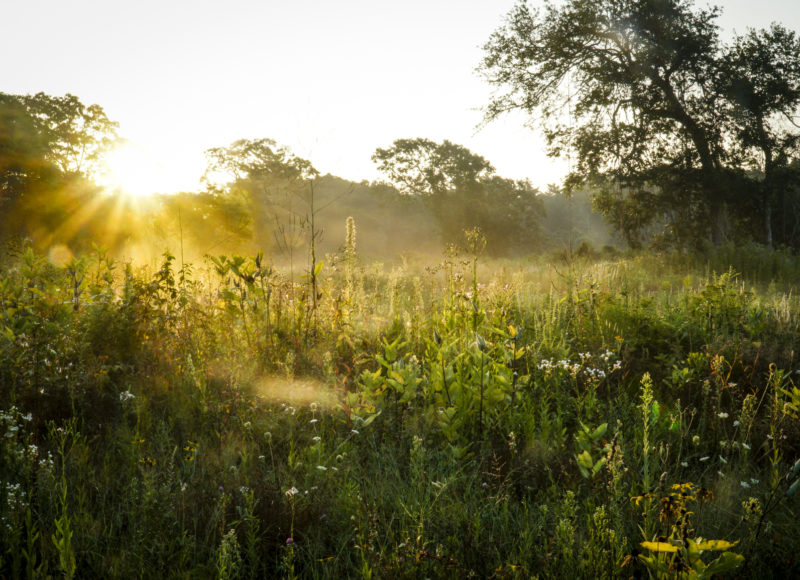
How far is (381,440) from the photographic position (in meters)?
2.98

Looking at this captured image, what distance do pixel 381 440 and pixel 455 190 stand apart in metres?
31.9

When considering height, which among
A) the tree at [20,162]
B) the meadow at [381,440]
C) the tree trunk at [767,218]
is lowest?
the meadow at [381,440]

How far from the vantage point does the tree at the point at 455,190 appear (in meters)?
33.0

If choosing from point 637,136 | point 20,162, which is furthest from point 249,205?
point 637,136

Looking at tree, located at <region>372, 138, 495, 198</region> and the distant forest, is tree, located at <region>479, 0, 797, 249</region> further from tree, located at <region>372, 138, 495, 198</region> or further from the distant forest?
tree, located at <region>372, 138, 495, 198</region>

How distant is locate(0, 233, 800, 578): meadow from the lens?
185cm

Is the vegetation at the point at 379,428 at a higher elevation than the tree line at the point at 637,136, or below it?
below

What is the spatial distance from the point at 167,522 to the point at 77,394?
4.85 ft

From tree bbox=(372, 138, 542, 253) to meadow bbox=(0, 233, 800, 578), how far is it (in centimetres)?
2822

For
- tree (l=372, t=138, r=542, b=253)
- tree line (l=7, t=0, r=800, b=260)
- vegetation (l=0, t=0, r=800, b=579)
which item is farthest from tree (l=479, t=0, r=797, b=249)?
tree (l=372, t=138, r=542, b=253)

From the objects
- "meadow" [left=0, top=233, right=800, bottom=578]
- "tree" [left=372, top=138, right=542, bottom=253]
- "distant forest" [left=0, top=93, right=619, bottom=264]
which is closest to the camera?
"meadow" [left=0, top=233, right=800, bottom=578]

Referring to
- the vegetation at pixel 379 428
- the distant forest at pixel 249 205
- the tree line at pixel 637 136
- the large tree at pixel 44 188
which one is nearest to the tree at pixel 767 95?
the tree line at pixel 637 136

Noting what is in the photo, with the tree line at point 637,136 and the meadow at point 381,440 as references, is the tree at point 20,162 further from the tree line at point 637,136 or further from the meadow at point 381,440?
the meadow at point 381,440

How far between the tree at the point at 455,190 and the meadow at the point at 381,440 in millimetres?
28219
